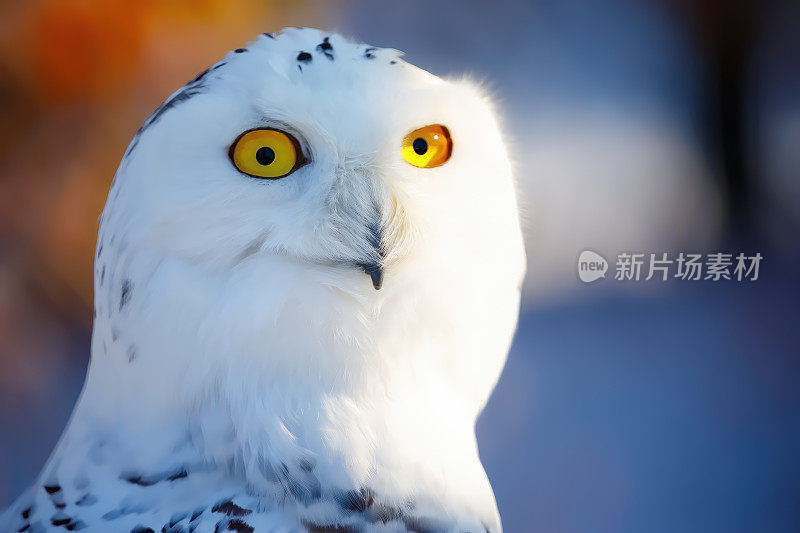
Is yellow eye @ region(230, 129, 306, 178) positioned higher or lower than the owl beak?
higher

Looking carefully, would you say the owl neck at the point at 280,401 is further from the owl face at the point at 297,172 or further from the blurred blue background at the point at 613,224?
the blurred blue background at the point at 613,224

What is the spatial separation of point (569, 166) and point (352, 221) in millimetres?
518

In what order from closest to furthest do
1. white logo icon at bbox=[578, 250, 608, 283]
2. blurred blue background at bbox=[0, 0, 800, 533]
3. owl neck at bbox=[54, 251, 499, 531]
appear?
owl neck at bbox=[54, 251, 499, 531] < blurred blue background at bbox=[0, 0, 800, 533] < white logo icon at bbox=[578, 250, 608, 283]

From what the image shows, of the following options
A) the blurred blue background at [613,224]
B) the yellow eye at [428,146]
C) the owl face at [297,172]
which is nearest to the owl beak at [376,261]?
the owl face at [297,172]

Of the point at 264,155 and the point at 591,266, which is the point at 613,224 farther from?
the point at 264,155

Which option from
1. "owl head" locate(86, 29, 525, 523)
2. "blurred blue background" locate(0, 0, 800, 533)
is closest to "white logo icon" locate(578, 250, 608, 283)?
"blurred blue background" locate(0, 0, 800, 533)

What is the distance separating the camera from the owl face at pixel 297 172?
0.70 meters

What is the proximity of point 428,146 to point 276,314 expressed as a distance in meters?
0.27

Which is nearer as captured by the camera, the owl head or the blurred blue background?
the owl head

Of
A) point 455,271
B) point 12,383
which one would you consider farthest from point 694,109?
point 12,383

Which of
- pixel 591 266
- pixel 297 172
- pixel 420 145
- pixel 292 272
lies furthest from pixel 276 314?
pixel 591 266

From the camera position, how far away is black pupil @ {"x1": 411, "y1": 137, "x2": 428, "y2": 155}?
773mm

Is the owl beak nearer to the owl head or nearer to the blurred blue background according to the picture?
the owl head

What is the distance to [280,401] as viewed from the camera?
72 cm
